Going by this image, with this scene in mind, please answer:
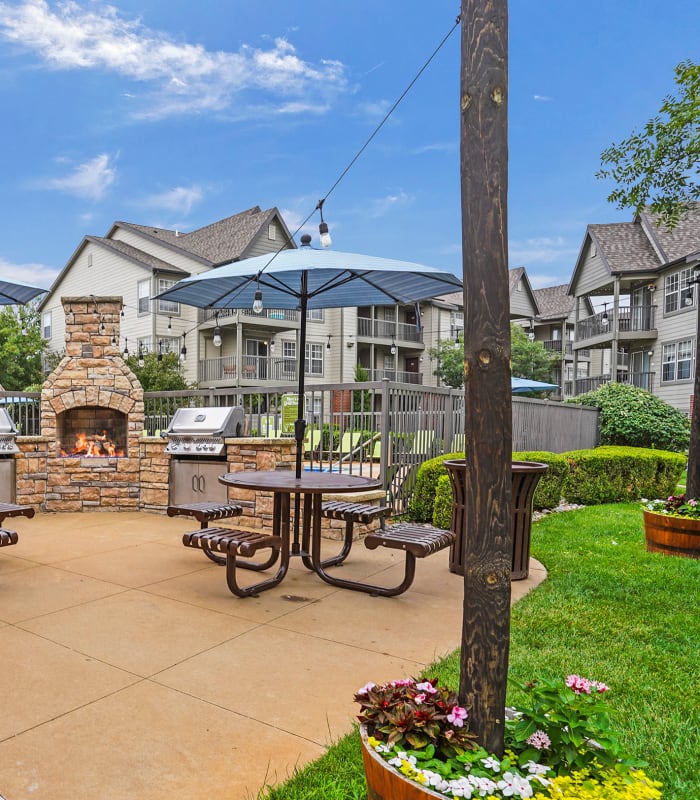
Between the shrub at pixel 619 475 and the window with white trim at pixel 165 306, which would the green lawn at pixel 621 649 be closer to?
the shrub at pixel 619 475

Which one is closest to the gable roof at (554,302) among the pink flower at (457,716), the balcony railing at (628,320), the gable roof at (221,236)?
the balcony railing at (628,320)

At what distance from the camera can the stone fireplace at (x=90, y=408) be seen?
7.83 metres

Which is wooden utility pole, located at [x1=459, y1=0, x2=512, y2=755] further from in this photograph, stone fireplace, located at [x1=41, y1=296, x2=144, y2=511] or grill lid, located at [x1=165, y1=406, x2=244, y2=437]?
stone fireplace, located at [x1=41, y1=296, x2=144, y2=511]

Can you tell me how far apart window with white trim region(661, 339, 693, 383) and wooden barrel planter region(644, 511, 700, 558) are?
57.7ft

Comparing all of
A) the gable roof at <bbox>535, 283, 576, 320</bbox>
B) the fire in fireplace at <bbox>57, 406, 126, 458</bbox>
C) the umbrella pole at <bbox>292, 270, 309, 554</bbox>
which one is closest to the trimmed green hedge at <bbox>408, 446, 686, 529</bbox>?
the umbrella pole at <bbox>292, 270, 309, 554</bbox>

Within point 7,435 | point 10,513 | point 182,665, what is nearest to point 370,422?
point 10,513

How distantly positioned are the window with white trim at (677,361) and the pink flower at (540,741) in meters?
22.4

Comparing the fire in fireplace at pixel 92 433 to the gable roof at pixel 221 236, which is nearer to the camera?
the fire in fireplace at pixel 92 433

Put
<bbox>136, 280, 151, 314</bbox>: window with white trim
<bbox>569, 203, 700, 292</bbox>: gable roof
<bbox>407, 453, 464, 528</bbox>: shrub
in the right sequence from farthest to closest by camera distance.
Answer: <bbox>136, 280, 151, 314</bbox>: window with white trim → <bbox>569, 203, 700, 292</bbox>: gable roof → <bbox>407, 453, 464, 528</bbox>: shrub

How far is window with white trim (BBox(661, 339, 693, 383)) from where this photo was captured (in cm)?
2116

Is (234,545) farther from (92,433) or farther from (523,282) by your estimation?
(523,282)

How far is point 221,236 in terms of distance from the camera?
2488 cm

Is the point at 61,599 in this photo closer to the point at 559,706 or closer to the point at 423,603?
the point at 423,603

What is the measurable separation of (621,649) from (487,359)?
254 centimetres
